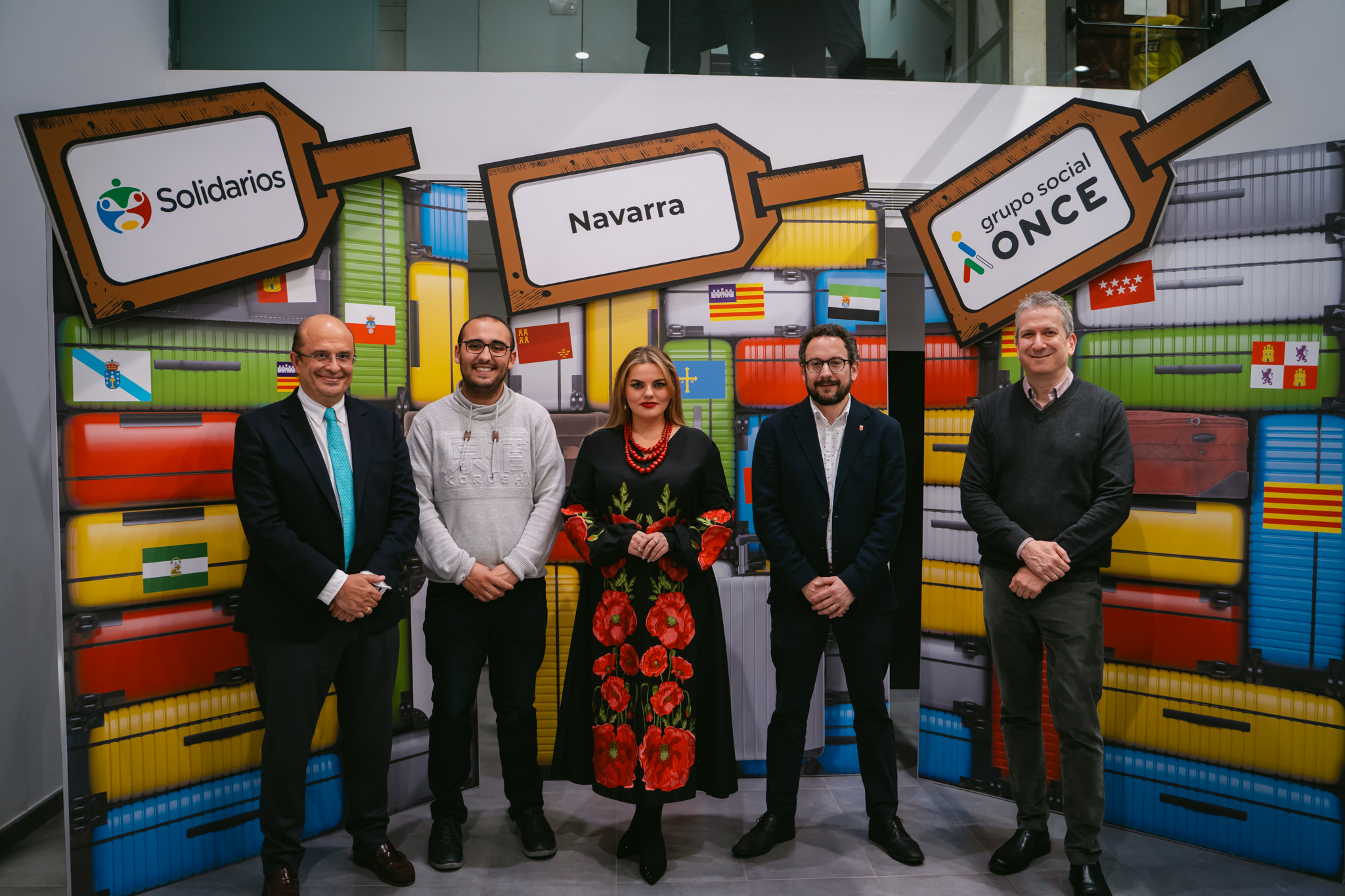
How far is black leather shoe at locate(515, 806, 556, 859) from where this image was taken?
2.48 metres

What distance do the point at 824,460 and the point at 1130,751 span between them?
163 centimetres

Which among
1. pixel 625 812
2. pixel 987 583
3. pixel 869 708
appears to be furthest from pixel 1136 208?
pixel 625 812

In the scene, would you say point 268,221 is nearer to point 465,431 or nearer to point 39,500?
point 465,431

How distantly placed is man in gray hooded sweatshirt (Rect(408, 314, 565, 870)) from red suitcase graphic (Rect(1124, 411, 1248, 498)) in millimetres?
2116

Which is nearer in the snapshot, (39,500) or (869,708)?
(869,708)

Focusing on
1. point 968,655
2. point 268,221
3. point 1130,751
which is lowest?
point 1130,751

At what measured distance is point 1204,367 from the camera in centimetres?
264

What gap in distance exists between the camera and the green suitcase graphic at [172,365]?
231cm

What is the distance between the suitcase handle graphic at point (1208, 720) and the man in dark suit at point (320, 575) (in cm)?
268

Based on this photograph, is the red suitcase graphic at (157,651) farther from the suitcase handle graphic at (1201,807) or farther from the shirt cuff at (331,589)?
the suitcase handle graphic at (1201,807)

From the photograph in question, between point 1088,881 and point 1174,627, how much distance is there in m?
0.97

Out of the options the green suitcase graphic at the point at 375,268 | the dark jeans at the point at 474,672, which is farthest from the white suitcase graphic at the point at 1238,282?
the green suitcase graphic at the point at 375,268

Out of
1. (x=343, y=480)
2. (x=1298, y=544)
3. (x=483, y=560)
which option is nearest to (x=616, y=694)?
(x=483, y=560)

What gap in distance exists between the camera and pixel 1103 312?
281 cm
